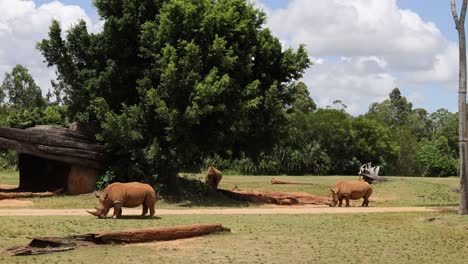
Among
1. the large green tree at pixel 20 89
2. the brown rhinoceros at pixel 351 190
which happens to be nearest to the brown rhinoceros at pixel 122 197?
the brown rhinoceros at pixel 351 190

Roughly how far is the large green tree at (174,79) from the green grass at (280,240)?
7185 millimetres

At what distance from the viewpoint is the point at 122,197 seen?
18.9 meters

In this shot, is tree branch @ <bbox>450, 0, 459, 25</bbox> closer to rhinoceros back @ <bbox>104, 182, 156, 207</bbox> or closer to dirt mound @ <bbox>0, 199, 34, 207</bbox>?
rhinoceros back @ <bbox>104, 182, 156, 207</bbox>

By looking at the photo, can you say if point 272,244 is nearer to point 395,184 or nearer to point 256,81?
point 256,81

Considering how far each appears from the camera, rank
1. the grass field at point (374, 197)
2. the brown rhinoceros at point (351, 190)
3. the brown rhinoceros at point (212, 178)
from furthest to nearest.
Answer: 1. the brown rhinoceros at point (212, 178)
2. the brown rhinoceros at point (351, 190)
3. the grass field at point (374, 197)

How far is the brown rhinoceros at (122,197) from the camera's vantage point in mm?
18688

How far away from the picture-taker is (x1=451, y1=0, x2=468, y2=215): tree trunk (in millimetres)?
22641

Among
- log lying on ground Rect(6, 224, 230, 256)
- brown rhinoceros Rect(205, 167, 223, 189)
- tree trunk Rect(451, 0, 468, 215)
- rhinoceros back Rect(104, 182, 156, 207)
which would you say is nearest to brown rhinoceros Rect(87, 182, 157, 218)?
rhinoceros back Rect(104, 182, 156, 207)

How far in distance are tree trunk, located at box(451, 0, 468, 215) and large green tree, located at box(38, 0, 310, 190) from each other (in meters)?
8.95

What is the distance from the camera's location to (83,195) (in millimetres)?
27125

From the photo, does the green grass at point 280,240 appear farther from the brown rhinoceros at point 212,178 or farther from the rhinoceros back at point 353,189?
the brown rhinoceros at point 212,178

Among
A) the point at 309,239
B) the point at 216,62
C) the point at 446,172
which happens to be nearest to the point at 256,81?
the point at 216,62

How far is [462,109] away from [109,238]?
15212 millimetres

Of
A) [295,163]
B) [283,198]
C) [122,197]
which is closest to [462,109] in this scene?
[283,198]
